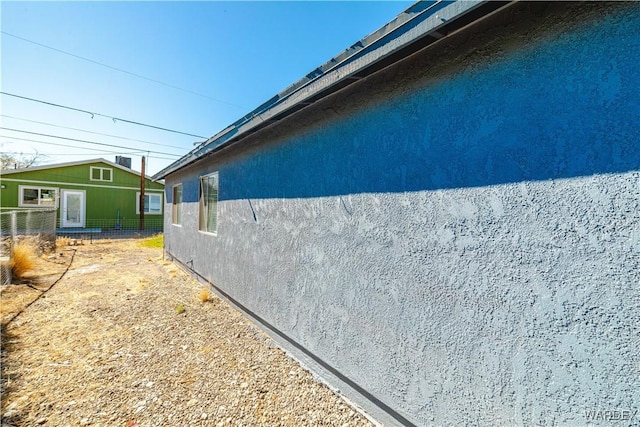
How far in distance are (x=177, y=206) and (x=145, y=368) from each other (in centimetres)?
654

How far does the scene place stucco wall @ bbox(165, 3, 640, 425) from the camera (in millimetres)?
1193

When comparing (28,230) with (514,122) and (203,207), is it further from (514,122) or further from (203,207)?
(514,122)

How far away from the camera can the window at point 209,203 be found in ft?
18.7

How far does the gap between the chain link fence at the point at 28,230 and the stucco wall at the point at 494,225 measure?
8.30 m

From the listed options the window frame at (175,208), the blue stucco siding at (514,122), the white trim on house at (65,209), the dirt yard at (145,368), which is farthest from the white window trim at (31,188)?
the blue stucco siding at (514,122)

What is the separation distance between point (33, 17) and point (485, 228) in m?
11.4

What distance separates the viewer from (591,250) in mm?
1228

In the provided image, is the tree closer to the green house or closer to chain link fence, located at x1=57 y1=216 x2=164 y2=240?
the green house

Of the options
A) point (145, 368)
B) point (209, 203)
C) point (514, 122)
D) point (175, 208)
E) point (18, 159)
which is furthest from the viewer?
point (18, 159)

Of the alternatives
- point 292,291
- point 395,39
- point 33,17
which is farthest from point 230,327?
point 33,17

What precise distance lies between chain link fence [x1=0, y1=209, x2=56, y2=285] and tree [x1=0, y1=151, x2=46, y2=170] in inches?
847

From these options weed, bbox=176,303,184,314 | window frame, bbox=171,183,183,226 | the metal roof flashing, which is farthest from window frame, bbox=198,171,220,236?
the metal roof flashing

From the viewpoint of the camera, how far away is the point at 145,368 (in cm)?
300

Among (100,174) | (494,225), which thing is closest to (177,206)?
(494,225)
